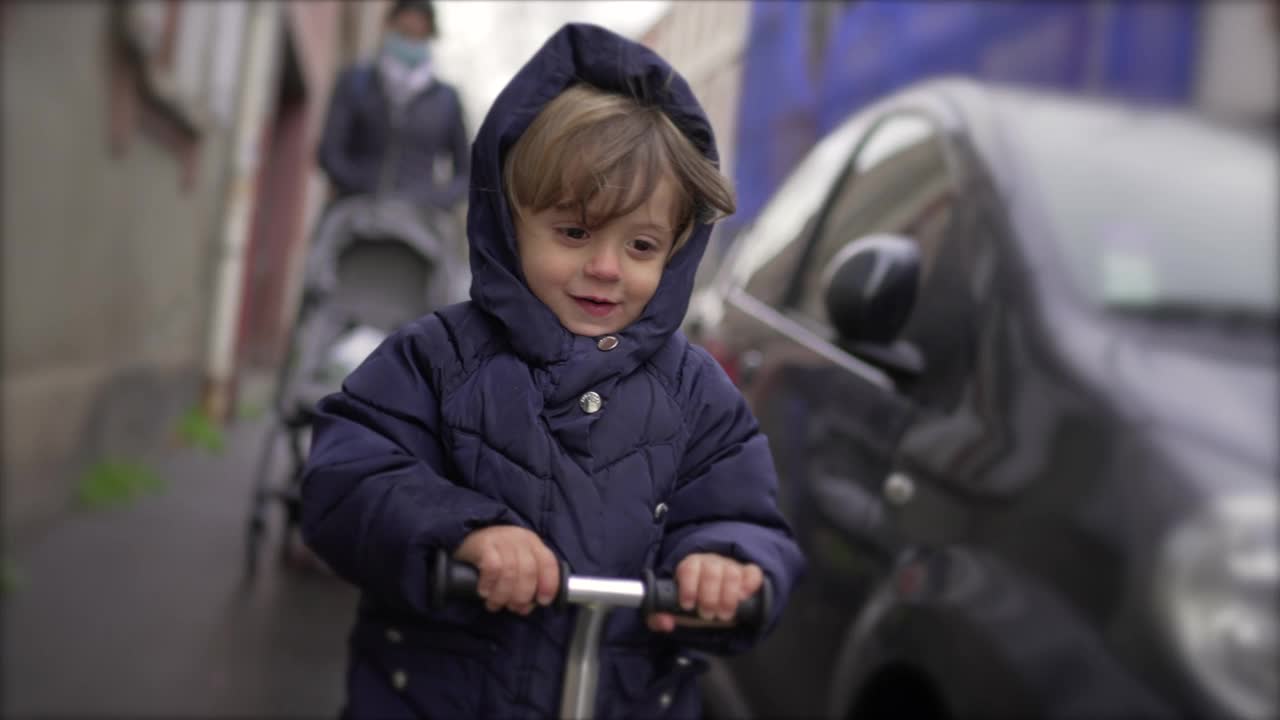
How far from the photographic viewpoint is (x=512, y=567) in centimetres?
128

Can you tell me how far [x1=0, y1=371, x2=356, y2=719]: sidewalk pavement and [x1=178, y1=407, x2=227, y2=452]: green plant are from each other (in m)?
0.17

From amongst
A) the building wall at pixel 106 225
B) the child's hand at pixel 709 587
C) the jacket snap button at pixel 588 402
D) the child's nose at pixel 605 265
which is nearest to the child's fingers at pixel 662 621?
the child's hand at pixel 709 587

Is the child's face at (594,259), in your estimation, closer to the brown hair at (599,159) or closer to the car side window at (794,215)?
the brown hair at (599,159)

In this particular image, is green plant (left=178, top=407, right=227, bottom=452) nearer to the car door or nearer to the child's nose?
the car door

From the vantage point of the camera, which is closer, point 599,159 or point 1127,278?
point 599,159

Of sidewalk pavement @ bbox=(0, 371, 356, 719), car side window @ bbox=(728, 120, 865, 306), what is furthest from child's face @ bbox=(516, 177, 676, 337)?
sidewalk pavement @ bbox=(0, 371, 356, 719)

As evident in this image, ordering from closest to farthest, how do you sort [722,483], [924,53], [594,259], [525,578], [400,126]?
[525,578]
[594,259]
[722,483]
[924,53]
[400,126]

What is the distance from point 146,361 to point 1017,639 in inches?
113

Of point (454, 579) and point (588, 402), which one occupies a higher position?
point (588, 402)

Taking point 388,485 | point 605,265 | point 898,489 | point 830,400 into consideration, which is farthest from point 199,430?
point 605,265

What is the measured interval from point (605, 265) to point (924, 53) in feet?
3.08

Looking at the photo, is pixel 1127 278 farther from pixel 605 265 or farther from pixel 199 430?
pixel 199 430

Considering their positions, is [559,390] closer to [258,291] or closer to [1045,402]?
[1045,402]

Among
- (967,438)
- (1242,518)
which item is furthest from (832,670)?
(1242,518)
